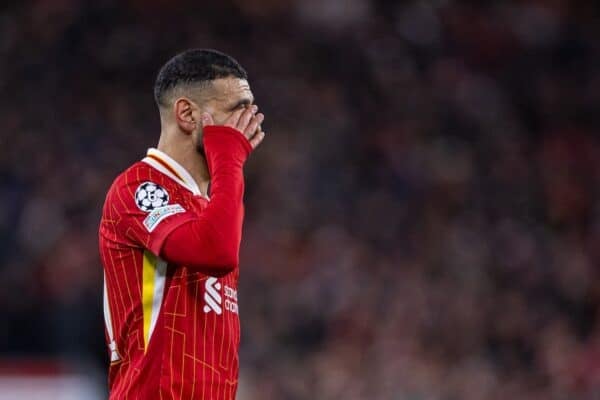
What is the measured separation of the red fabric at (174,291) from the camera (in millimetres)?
3229

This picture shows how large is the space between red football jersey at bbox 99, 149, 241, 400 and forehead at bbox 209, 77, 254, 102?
230 millimetres

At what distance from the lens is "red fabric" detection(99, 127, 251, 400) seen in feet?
10.6

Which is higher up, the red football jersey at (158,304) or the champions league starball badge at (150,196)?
the champions league starball badge at (150,196)

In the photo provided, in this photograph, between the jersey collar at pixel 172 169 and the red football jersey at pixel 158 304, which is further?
the jersey collar at pixel 172 169

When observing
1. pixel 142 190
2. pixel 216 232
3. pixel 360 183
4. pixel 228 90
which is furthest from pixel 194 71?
pixel 360 183

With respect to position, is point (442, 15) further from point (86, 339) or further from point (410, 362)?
point (86, 339)

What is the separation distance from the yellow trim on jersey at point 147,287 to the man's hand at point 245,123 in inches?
15.7

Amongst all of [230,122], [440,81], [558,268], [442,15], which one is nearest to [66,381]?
[230,122]

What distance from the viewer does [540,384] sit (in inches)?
370

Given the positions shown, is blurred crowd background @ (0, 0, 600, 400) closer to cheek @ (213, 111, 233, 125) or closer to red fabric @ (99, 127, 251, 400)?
red fabric @ (99, 127, 251, 400)

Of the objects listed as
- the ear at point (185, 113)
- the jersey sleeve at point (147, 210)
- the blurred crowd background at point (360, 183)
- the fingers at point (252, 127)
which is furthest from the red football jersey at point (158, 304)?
the blurred crowd background at point (360, 183)

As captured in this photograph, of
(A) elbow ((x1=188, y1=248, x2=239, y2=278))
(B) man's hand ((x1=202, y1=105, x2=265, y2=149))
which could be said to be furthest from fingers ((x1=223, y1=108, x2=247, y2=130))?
(A) elbow ((x1=188, y1=248, x2=239, y2=278))

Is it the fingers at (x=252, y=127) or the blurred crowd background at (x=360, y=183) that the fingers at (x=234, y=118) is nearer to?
the fingers at (x=252, y=127)

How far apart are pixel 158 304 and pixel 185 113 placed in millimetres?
540
